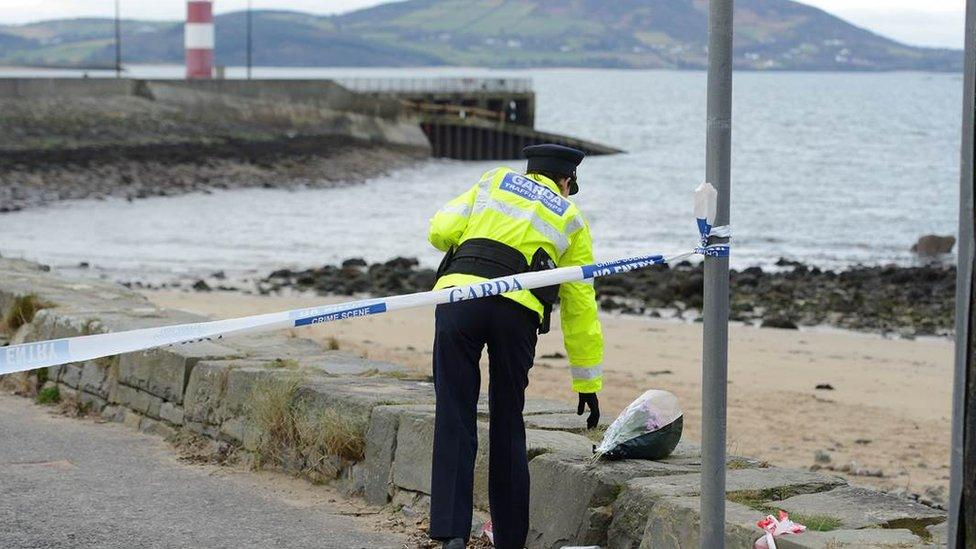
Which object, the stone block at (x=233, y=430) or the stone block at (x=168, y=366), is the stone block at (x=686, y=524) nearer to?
the stone block at (x=233, y=430)

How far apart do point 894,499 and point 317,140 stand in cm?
4617

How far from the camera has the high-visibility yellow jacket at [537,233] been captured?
507 cm

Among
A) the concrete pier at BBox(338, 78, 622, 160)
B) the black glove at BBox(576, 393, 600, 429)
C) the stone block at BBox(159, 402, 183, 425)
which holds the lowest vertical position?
the stone block at BBox(159, 402, 183, 425)

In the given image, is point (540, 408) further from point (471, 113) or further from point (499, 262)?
point (471, 113)

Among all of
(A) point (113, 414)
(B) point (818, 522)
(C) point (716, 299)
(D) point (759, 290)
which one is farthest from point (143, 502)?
(D) point (759, 290)

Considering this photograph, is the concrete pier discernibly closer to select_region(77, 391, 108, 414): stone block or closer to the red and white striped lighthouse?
the red and white striped lighthouse

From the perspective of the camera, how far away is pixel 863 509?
15.6ft

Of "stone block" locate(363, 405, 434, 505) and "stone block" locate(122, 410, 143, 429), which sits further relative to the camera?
"stone block" locate(122, 410, 143, 429)

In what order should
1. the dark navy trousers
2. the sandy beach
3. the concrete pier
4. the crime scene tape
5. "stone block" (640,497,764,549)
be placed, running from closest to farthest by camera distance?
"stone block" (640,497,764,549) < the crime scene tape < the dark navy trousers < the sandy beach < the concrete pier

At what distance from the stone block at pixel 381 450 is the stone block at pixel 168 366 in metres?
1.48

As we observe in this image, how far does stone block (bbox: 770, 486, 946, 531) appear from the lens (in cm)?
460

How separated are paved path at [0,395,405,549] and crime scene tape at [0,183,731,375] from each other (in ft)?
3.12

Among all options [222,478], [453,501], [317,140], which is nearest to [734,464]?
[453,501]

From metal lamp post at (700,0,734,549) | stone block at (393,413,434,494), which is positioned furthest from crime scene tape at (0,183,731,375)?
stone block at (393,413,434,494)
